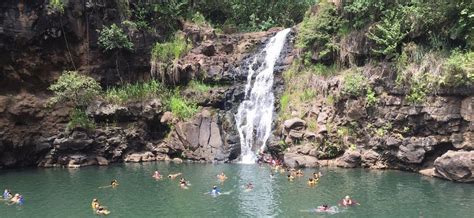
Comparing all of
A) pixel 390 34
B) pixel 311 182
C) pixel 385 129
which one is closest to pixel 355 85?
pixel 385 129

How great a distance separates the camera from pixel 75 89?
127 feet

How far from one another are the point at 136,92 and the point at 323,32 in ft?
53.3

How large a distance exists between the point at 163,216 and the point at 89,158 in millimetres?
17140

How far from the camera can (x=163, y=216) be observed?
23297 mm

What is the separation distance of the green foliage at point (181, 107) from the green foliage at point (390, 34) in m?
15.3

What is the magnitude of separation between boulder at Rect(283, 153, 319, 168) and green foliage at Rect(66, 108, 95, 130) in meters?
15.9

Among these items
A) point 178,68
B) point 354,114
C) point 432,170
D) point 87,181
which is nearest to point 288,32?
point 178,68

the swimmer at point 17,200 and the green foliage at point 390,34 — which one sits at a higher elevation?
the green foliage at point 390,34

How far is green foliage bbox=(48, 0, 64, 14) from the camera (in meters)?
39.3

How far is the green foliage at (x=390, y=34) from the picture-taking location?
109 feet

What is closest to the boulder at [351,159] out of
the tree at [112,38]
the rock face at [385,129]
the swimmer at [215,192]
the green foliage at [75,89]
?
the rock face at [385,129]

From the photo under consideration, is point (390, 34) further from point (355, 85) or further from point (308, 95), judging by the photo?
point (308, 95)

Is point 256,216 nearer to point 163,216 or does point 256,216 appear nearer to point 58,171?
point 163,216

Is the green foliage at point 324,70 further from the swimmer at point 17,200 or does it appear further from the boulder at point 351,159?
the swimmer at point 17,200
